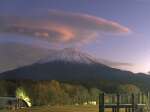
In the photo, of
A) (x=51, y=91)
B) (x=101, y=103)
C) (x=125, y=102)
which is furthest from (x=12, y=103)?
(x=101, y=103)

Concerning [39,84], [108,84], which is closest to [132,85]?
[108,84]

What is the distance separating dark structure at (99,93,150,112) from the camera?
1555 centimetres

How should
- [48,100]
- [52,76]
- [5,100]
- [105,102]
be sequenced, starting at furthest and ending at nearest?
[52,76], [48,100], [5,100], [105,102]

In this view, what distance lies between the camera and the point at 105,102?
16.1m

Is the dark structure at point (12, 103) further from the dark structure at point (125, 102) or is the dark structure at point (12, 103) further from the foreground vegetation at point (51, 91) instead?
the dark structure at point (125, 102)

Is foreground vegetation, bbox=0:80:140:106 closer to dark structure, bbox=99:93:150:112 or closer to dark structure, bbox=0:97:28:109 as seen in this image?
dark structure, bbox=0:97:28:109

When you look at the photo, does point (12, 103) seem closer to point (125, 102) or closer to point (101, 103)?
point (125, 102)

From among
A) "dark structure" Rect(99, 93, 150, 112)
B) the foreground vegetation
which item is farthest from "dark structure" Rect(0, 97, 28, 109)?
"dark structure" Rect(99, 93, 150, 112)

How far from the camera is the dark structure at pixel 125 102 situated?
15.6 meters

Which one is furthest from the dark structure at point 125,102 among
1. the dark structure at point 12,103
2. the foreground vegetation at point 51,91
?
the dark structure at point 12,103

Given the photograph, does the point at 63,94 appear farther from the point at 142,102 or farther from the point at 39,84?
the point at 142,102

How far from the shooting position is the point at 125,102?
53.1 ft

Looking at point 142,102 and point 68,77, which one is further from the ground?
point 68,77

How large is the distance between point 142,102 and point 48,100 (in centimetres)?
729
